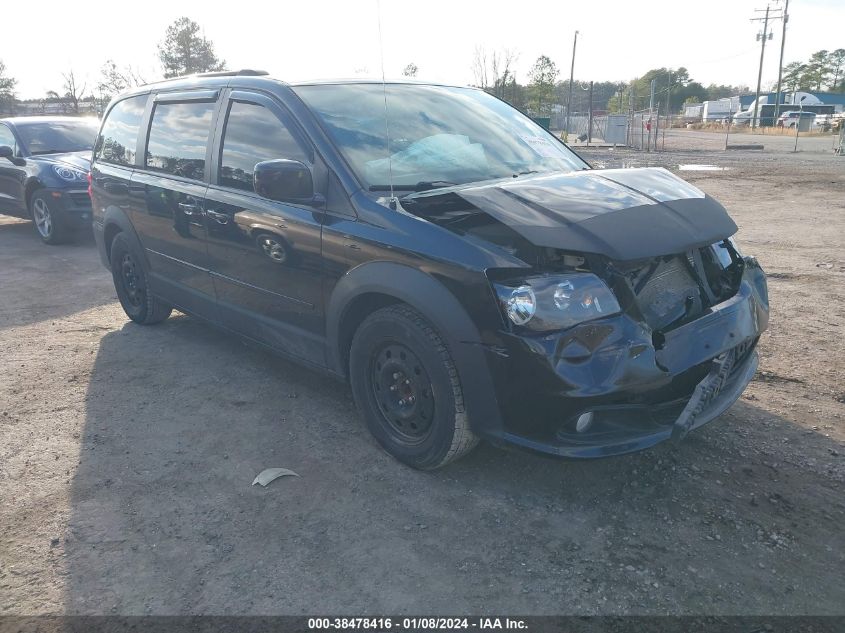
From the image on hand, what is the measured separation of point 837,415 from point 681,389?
148 cm

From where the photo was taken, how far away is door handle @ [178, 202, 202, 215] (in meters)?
4.28

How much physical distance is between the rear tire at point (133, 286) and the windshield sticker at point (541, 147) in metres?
3.13

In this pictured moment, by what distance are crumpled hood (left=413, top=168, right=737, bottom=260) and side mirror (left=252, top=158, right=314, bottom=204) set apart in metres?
0.67

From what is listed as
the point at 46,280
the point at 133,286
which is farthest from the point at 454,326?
the point at 46,280

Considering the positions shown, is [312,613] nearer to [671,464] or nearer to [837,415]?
[671,464]

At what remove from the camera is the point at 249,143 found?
392cm

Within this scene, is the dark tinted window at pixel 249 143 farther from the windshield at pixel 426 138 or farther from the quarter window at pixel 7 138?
the quarter window at pixel 7 138

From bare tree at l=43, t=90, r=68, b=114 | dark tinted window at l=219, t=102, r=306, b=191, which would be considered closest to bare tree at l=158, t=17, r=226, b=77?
bare tree at l=43, t=90, r=68, b=114

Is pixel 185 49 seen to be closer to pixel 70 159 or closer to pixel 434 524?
pixel 70 159

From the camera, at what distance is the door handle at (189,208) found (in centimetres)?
428

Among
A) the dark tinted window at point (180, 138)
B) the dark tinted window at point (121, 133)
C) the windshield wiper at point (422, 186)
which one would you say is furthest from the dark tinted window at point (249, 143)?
the dark tinted window at point (121, 133)

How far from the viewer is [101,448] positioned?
3660 mm

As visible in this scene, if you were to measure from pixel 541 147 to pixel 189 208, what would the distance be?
7.65 feet

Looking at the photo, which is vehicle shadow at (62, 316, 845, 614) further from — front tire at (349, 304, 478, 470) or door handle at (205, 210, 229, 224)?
door handle at (205, 210, 229, 224)
